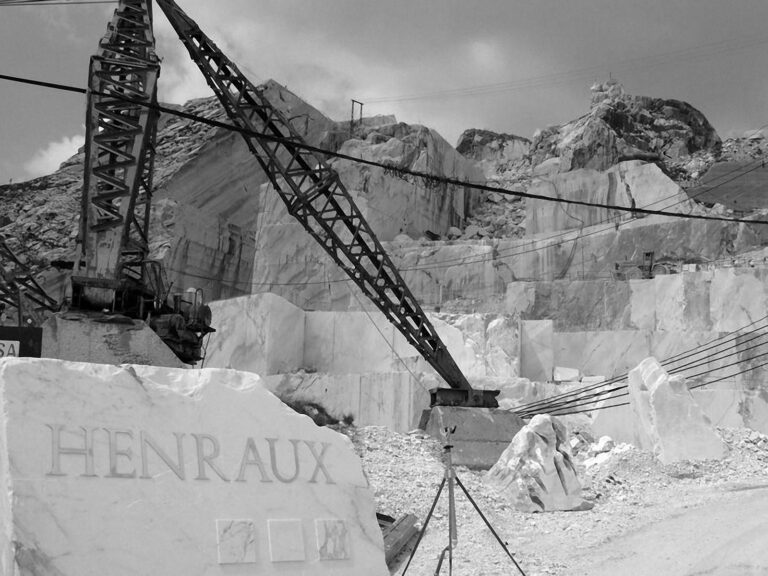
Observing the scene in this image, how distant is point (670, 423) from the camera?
1412 centimetres

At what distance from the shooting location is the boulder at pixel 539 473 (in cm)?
1149

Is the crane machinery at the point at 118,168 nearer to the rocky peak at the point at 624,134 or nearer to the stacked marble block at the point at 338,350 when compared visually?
the stacked marble block at the point at 338,350

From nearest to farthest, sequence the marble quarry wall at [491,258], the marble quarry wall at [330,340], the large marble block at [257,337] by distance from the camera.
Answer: the marble quarry wall at [330,340], the large marble block at [257,337], the marble quarry wall at [491,258]

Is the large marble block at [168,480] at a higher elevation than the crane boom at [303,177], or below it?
below

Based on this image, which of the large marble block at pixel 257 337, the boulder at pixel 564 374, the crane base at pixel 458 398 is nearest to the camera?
the crane base at pixel 458 398

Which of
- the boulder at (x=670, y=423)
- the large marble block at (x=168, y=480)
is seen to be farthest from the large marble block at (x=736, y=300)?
the large marble block at (x=168, y=480)

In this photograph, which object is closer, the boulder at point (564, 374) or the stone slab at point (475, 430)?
the stone slab at point (475, 430)

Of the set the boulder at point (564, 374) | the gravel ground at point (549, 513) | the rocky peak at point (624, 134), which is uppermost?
the rocky peak at point (624, 134)

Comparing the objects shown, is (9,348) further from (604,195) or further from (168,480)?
(604,195)

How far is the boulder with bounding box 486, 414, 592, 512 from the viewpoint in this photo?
37.7ft

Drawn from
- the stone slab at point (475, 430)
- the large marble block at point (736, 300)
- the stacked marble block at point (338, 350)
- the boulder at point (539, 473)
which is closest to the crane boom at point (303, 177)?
the stone slab at point (475, 430)

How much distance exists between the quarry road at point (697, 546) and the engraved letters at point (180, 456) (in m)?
4.33

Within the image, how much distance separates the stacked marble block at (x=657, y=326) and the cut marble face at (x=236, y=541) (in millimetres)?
22248

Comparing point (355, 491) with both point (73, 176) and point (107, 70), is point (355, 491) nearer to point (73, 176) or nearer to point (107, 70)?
point (107, 70)
